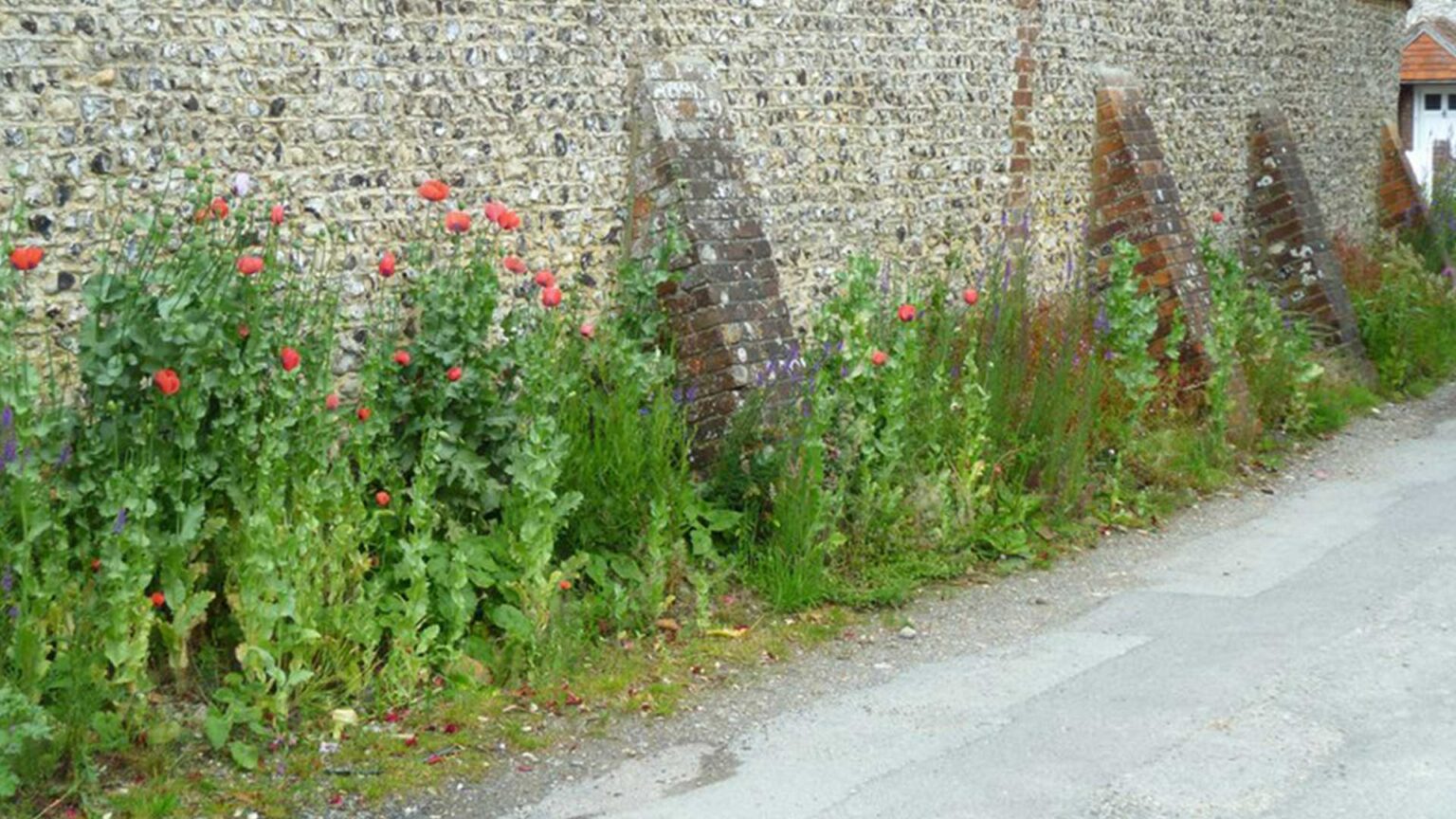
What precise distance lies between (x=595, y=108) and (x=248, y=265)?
309 centimetres

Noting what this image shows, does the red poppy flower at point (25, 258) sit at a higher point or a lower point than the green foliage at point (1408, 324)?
higher

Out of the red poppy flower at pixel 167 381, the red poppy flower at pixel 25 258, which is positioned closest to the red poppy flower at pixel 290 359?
the red poppy flower at pixel 167 381

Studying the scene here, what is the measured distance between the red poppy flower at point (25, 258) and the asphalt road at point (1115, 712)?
2.16m

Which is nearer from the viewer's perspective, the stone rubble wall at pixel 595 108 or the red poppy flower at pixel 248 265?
the red poppy flower at pixel 248 265

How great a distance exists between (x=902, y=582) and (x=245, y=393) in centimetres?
336

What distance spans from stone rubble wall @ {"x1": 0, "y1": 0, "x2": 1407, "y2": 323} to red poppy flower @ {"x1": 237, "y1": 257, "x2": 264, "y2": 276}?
735 millimetres

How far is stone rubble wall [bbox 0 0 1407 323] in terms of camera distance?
675 centimetres

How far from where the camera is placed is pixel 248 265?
6.32 m

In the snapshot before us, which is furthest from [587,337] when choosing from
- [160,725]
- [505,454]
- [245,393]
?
[160,725]

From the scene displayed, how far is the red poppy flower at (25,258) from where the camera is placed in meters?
5.83

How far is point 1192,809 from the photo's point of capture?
5.78 m

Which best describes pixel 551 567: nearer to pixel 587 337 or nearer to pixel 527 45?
Answer: pixel 587 337

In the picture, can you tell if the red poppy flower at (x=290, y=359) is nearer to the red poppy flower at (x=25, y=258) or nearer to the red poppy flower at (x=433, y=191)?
the red poppy flower at (x=25, y=258)

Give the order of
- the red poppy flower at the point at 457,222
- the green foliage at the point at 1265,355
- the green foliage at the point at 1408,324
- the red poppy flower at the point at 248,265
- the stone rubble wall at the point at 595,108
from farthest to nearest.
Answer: the green foliage at the point at 1408,324 < the green foliage at the point at 1265,355 < the red poppy flower at the point at 457,222 < the stone rubble wall at the point at 595,108 < the red poppy flower at the point at 248,265
